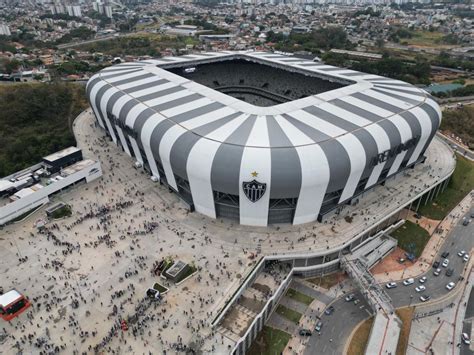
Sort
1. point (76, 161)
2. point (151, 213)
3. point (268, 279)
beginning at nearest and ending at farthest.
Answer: point (268, 279), point (151, 213), point (76, 161)

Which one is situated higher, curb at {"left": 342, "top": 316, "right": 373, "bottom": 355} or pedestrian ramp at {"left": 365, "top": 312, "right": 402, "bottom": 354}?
pedestrian ramp at {"left": 365, "top": 312, "right": 402, "bottom": 354}

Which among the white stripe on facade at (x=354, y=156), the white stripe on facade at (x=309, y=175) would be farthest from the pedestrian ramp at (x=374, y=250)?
the white stripe on facade at (x=354, y=156)

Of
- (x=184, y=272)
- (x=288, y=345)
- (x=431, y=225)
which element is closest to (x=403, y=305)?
(x=288, y=345)

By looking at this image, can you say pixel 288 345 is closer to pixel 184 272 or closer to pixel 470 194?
pixel 184 272

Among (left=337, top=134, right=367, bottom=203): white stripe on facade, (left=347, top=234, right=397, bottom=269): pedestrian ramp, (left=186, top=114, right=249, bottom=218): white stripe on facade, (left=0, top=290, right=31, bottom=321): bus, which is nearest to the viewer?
(left=0, top=290, right=31, bottom=321): bus

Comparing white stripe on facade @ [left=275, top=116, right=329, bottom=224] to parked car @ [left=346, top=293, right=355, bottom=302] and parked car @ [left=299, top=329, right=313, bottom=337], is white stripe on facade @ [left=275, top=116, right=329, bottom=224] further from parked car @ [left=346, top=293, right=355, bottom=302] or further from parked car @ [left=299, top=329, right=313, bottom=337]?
parked car @ [left=299, top=329, right=313, bottom=337]

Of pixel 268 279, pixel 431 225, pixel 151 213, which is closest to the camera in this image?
pixel 268 279

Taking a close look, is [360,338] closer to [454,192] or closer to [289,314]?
[289,314]

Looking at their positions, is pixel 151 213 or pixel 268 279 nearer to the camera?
pixel 268 279

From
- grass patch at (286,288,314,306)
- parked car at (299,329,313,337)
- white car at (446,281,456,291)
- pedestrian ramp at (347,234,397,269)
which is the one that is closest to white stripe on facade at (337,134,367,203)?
pedestrian ramp at (347,234,397,269)
